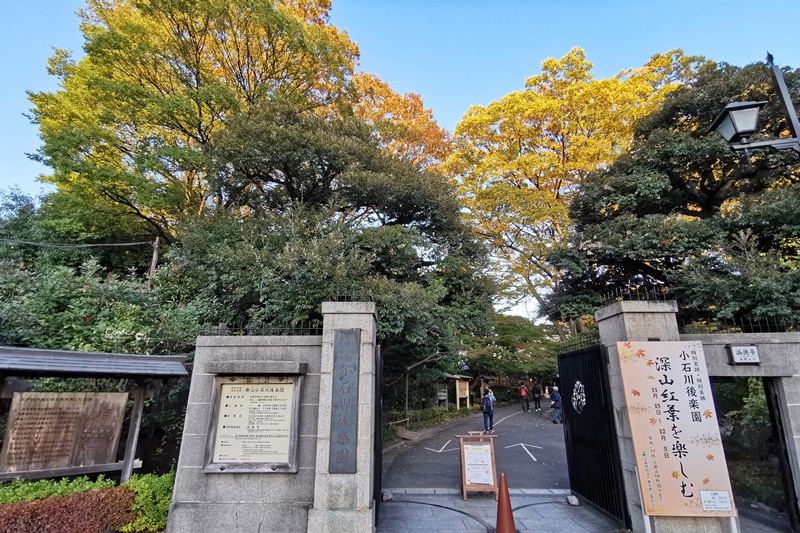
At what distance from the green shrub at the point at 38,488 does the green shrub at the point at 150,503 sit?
0.47 meters

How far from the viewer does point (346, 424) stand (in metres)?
5.41

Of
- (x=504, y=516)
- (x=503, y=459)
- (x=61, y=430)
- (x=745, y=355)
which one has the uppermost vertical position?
(x=745, y=355)

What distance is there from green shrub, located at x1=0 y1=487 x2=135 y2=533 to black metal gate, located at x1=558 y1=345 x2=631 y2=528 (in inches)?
288

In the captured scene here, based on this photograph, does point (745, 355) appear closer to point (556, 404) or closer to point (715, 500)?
point (715, 500)

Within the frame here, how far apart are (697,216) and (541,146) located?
8.00 meters

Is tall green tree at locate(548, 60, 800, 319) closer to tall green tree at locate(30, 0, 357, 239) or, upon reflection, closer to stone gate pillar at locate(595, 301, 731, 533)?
stone gate pillar at locate(595, 301, 731, 533)

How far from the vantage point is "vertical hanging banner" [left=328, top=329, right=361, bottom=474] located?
17.4ft

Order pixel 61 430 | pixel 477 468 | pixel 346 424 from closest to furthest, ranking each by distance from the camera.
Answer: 1. pixel 346 424
2. pixel 61 430
3. pixel 477 468

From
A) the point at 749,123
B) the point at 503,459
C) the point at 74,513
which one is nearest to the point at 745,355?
the point at 749,123

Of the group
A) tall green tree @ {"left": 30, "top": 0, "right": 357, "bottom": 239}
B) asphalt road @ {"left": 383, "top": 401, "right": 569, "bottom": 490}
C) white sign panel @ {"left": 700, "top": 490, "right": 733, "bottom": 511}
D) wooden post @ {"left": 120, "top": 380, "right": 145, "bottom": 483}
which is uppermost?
tall green tree @ {"left": 30, "top": 0, "right": 357, "bottom": 239}

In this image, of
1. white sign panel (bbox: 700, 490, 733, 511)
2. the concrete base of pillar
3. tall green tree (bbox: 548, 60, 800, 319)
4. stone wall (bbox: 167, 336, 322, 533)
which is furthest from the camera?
tall green tree (bbox: 548, 60, 800, 319)

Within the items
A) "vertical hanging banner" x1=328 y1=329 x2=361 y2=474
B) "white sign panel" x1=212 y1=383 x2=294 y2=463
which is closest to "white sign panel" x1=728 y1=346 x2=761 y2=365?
"vertical hanging banner" x1=328 y1=329 x2=361 y2=474

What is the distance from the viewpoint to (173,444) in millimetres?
7859

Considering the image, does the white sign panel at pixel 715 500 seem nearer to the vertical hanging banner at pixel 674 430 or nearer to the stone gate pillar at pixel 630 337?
the vertical hanging banner at pixel 674 430
